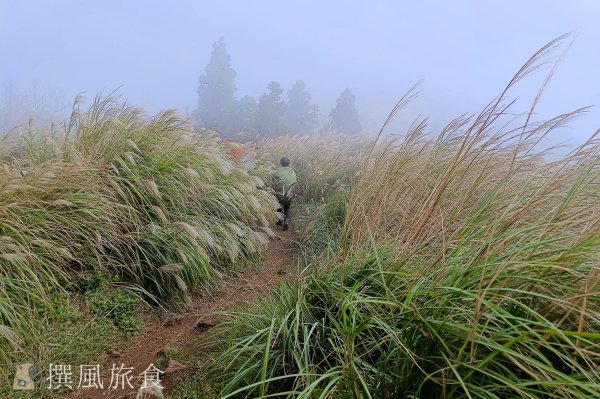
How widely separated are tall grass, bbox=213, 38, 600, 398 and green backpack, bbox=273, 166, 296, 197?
365cm

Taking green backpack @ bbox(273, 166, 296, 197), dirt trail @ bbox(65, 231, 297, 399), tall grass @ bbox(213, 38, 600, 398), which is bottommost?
dirt trail @ bbox(65, 231, 297, 399)

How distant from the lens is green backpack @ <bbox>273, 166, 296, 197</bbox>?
627 cm

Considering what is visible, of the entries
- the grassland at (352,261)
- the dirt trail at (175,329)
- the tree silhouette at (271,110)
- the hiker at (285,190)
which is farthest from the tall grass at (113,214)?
the tree silhouette at (271,110)

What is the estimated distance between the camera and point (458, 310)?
136 cm

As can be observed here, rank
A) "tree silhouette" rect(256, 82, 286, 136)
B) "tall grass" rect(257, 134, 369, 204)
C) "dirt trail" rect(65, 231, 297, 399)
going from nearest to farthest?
"dirt trail" rect(65, 231, 297, 399) < "tall grass" rect(257, 134, 369, 204) < "tree silhouette" rect(256, 82, 286, 136)

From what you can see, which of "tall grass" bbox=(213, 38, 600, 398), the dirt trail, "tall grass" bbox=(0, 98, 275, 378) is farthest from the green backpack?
"tall grass" bbox=(213, 38, 600, 398)

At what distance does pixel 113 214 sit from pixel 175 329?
3.72 ft

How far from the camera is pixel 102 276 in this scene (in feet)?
9.70

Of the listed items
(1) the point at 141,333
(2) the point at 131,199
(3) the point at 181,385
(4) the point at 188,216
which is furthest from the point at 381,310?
(2) the point at 131,199

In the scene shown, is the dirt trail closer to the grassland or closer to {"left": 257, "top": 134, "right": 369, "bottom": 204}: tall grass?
the grassland

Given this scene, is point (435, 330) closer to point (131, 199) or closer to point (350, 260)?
point (350, 260)
